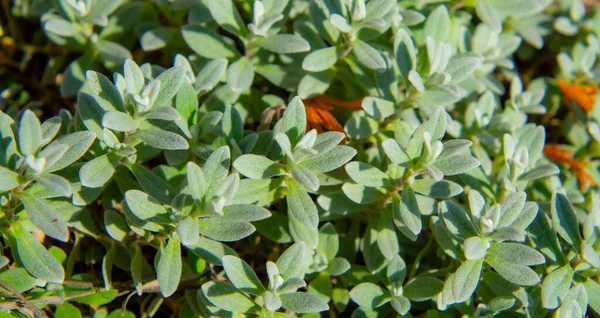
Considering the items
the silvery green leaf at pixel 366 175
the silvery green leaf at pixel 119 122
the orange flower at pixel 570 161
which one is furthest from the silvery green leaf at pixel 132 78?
the orange flower at pixel 570 161

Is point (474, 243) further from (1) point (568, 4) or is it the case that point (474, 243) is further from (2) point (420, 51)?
(1) point (568, 4)

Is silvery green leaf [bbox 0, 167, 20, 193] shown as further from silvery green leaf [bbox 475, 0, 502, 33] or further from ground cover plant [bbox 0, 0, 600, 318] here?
silvery green leaf [bbox 475, 0, 502, 33]

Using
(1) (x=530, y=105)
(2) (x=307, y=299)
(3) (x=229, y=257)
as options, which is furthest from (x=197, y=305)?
(1) (x=530, y=105)

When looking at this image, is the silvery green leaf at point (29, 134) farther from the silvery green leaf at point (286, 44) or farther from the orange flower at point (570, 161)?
the orange flower at point (570, 161)

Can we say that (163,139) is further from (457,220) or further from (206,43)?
(457,220)

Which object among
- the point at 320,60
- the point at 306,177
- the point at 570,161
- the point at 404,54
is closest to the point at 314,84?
the point at 320,60
